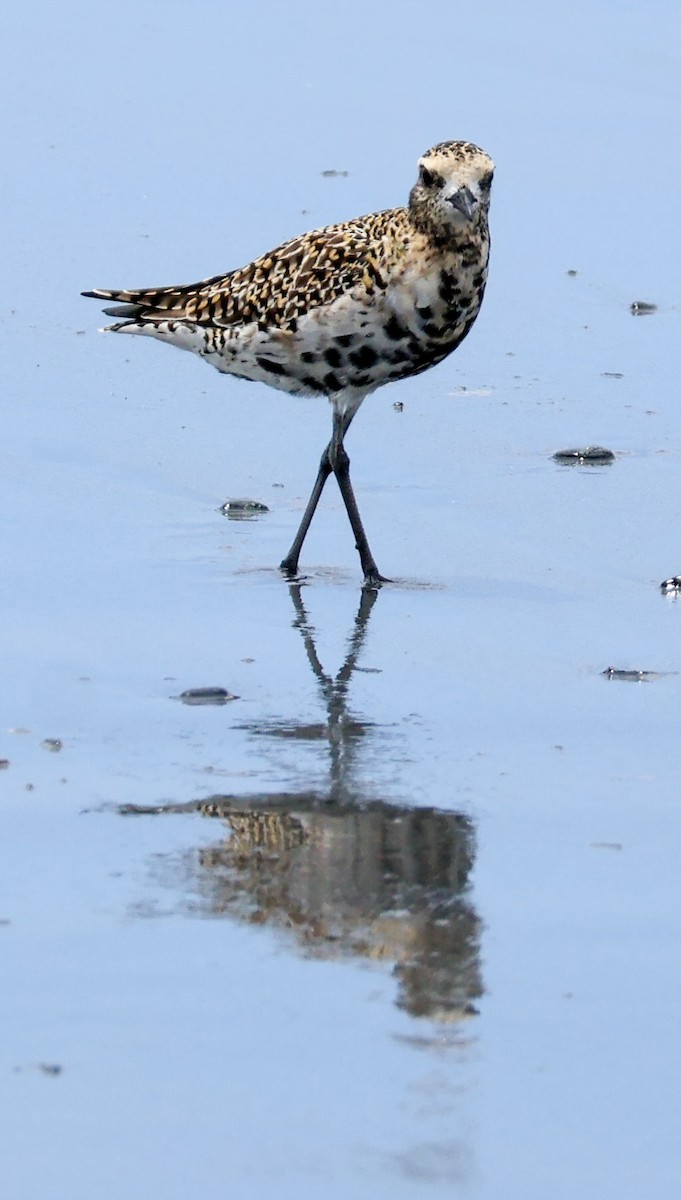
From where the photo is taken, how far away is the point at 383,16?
17.5 metres

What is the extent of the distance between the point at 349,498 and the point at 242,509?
75 centimetres

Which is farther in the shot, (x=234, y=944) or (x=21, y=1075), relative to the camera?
(x=234, y=944)

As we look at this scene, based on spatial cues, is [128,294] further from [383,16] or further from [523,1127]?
[383,16]

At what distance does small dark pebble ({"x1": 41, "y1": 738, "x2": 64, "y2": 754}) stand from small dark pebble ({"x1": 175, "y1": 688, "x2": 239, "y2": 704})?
0.48 meters

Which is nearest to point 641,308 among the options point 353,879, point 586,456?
point 586,456

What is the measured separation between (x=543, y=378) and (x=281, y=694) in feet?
13.7

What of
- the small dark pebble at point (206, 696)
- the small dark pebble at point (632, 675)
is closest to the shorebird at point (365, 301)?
the small dark pebble at point (632, 675)

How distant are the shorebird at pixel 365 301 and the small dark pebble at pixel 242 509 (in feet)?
1.47

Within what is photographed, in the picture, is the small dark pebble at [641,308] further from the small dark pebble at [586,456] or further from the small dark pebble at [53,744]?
the small dark pebble at [53,744]

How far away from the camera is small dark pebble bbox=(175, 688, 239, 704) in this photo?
21.9ft

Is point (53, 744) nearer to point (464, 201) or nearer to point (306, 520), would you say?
point (306, 520)

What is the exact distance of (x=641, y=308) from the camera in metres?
11.5

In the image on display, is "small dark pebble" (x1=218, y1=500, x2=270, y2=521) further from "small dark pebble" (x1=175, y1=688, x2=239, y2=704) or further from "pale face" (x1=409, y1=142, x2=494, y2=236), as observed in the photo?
"small dark pebble" (x1=175, y1=688, x2=239, y2=704)

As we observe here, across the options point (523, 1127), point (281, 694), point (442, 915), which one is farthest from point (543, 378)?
point (523, 1127)
